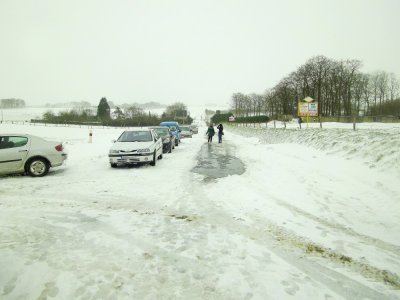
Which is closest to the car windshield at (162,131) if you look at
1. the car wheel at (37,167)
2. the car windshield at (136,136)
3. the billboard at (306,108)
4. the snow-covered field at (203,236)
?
the car windshield at (136,136)

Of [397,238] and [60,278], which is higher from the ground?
[60,278]

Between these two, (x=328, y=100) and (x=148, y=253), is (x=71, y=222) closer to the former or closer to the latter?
(x=148, y=253)

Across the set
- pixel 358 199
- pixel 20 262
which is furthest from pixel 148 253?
pixel 358 199

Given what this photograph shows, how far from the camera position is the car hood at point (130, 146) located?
1196 centimetres

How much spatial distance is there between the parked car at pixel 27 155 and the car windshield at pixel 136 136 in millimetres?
3258

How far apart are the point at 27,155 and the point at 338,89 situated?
214ft

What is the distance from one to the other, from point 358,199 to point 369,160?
3964mm

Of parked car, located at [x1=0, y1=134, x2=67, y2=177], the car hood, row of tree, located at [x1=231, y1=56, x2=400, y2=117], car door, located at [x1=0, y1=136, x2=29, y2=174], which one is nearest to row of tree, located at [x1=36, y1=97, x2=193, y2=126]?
row of tree, located at [x1=231, y1=56, x2=400, y2=117]

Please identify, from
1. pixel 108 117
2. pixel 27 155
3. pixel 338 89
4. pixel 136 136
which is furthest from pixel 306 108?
pixel 108 117

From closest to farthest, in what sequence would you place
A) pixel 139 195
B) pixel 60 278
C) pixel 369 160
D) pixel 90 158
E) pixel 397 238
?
pixel 60 278, pixel 397 238, pixel 139 195, pixel 369 160, pixel 90 158

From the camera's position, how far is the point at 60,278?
338 cm

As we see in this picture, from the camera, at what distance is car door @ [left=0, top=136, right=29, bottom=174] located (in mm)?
9656

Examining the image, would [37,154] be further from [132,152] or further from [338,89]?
[338,89]

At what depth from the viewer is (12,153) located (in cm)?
976
